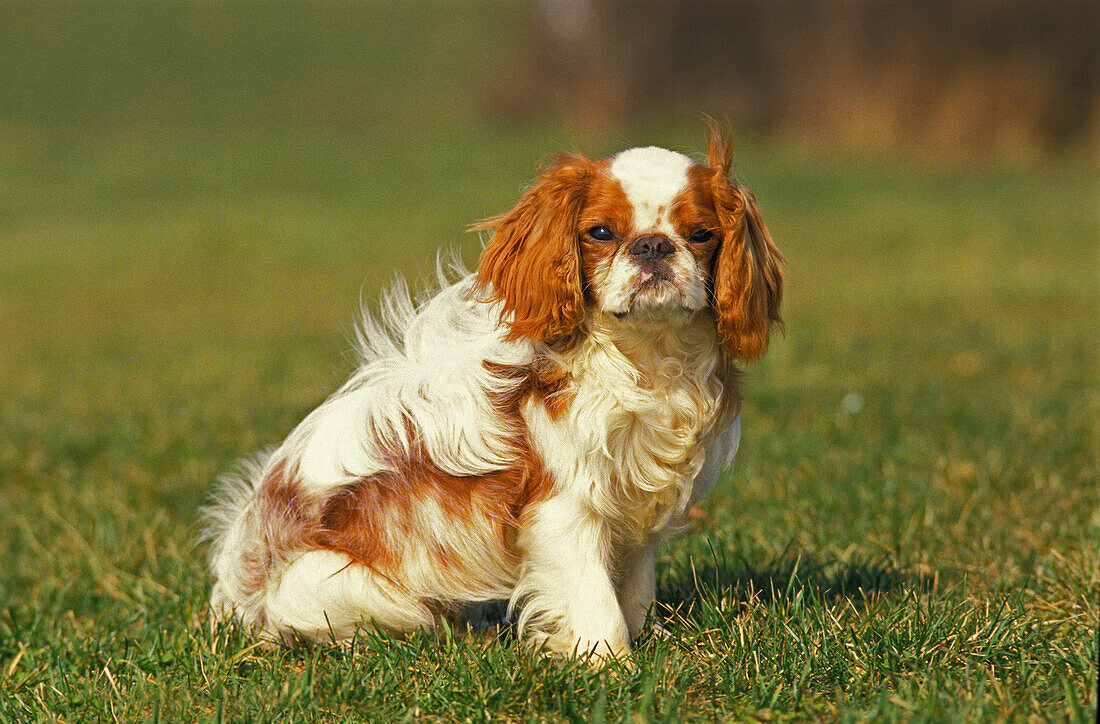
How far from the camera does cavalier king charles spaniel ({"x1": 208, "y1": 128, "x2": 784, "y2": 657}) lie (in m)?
3.17

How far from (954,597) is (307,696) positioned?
2.02 meters

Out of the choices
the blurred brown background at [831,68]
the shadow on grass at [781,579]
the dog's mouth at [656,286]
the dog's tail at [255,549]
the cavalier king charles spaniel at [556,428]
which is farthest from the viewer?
the blurred brown background at [831,68]

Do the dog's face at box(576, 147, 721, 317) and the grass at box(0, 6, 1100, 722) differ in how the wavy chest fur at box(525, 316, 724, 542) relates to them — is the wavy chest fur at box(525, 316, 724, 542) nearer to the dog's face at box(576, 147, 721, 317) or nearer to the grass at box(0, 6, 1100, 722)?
the dog's face at box(576, 147, 721, 317)

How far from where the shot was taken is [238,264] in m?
15.1

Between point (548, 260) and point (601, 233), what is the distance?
0.16m

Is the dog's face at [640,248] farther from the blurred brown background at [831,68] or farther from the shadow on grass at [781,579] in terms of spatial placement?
the blurred brown background at [831,68]

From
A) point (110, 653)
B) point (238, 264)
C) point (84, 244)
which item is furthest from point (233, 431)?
point (84, 244)

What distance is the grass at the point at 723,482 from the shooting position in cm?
311

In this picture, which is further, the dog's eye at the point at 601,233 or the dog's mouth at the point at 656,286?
the dog's eye at the point at 601,233

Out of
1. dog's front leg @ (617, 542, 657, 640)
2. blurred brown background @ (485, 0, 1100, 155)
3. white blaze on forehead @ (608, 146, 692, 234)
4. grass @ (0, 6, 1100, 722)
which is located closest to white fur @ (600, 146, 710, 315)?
white blaze on forehead @ (608, 146, 692, 234)

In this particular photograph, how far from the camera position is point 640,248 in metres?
3.07

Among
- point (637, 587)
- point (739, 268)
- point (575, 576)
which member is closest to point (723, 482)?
point (637, 587)

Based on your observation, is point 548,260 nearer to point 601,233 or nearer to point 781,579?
point 601,233

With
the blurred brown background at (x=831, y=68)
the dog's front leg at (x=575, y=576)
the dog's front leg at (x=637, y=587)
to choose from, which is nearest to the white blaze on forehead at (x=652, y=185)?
the dog's front leg at (x=575, y=576)
